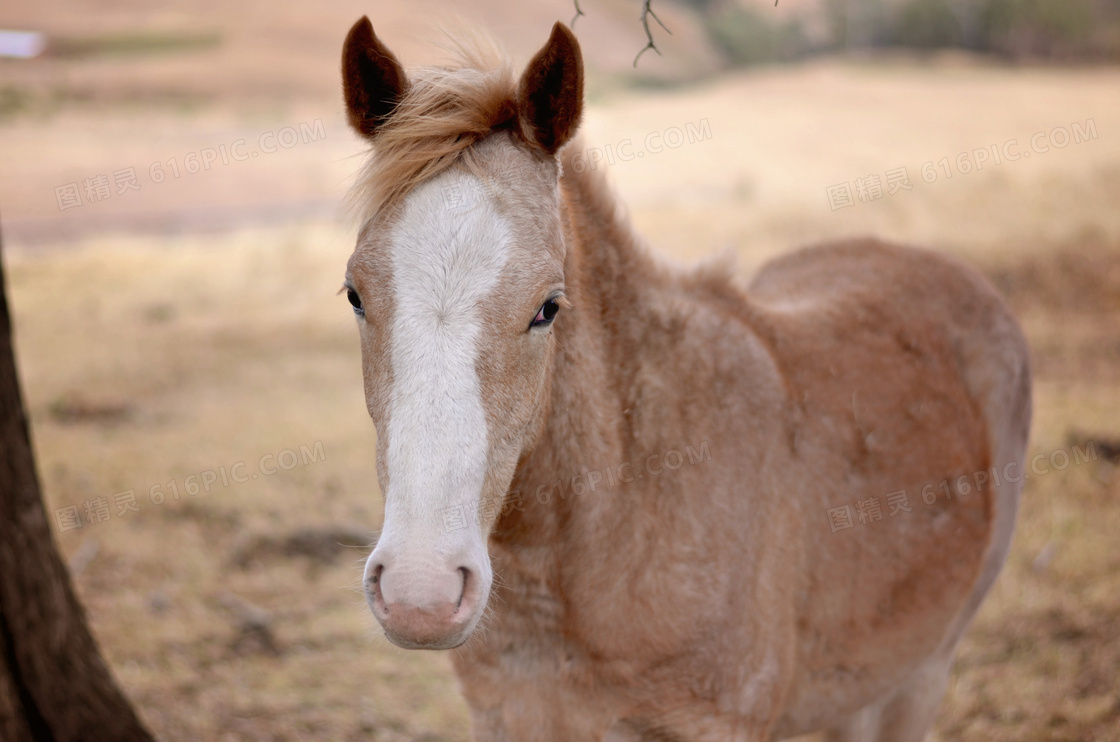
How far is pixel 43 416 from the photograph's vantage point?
763 centimetres

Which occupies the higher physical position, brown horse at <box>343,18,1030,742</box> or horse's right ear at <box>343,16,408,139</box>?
horse's right ear at <box>343,16,408,139</box>

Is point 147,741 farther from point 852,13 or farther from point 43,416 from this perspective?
point 852,13

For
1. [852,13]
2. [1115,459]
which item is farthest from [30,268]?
[852,13]

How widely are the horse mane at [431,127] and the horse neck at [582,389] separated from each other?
1.24 ft

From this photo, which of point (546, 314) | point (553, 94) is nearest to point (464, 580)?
point (546, 314)

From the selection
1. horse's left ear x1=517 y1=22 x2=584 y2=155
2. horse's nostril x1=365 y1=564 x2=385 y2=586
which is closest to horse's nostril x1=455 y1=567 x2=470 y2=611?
horse's nostril x1=365 y1=564 x2=385 y2=586

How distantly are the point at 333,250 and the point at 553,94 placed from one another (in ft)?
36.4

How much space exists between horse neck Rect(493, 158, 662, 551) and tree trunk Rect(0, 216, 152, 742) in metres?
2.11

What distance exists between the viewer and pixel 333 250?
1259 cm

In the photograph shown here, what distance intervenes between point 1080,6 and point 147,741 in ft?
81.7

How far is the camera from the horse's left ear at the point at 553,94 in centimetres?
204

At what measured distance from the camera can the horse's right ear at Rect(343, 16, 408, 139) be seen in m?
2.07

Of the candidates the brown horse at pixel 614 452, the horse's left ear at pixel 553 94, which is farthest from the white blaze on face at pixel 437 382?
the horse's left ear at pixel 553 94

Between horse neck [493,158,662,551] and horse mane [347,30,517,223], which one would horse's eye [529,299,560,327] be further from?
horse mane [347,30,517,223]
